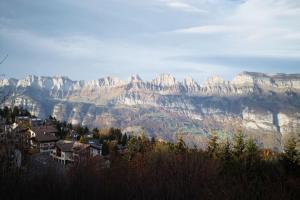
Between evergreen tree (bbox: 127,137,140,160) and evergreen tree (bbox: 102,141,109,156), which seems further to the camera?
evergreen tree (bbox: 102,141,109,156)

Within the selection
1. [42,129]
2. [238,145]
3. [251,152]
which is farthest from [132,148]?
[42,129]

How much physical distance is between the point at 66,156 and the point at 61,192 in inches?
1535

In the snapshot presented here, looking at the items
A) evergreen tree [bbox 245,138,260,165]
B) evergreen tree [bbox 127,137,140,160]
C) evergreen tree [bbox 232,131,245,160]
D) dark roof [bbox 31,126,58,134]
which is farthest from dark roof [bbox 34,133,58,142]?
evergreen tree [bbox 245,138,260,165]

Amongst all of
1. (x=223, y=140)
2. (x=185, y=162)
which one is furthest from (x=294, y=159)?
(x=185, y=162)

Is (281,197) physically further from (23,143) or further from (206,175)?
(23,143)

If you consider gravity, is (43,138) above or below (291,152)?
below

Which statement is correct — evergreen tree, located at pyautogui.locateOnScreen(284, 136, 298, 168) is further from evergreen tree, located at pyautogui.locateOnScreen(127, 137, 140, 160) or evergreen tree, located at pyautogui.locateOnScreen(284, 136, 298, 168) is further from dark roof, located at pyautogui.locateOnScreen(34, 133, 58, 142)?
dark roof, located at pyautogui.locateOnScreen(34, 133, 58, 142)

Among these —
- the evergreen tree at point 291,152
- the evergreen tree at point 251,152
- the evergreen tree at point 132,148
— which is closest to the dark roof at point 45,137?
the evergreen tree at point 132,148

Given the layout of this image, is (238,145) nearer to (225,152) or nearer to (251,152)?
(251,152)

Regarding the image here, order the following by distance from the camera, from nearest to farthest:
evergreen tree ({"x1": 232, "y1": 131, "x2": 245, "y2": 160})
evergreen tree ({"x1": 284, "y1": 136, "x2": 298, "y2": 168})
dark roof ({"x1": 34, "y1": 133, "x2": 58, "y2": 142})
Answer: evergreen tree ({"x1": 284, "y1": 136, "x2": 298, "y2": 168})
evergreen tree ({"x1": 232, "y1": 131, "x2": 245, "y2": 160})
dark roof ({"x1": 34, "y1": 133, "x2": 58, "y2": 142})

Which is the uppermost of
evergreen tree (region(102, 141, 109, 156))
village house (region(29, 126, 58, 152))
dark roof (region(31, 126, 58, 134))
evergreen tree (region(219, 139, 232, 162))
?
evergreen tree (region(219, 139, 232, 162))

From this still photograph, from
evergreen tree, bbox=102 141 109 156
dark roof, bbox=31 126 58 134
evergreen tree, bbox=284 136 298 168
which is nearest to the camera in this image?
evergreen tree, bbox=284 136 298 168

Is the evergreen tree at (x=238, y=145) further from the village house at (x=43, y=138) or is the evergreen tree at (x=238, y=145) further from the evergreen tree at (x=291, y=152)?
the village house at (x=43, y=138)

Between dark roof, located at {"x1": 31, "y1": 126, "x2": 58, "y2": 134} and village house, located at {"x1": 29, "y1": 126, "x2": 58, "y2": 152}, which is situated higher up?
dark roof, located at {"x1": 31, "y1": 126, "x2": 58, "y2": 134}
